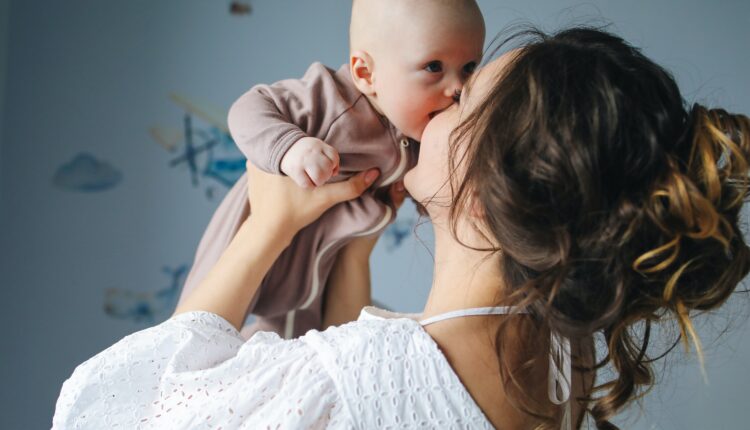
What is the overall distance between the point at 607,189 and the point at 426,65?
1.38 ft

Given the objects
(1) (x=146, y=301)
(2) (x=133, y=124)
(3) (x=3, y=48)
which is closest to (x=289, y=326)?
(1) (x=146, y=301)

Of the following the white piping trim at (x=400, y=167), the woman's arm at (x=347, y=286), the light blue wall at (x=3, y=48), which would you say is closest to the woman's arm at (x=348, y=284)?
the woman's arm at (x=347, y=286)

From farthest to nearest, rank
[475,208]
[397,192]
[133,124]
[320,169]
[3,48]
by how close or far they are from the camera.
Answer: [133,124] < [3,48] < [397,192] < [320,169] < [475,208]

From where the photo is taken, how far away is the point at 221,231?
1356mm

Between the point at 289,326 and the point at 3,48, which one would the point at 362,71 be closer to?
the point at 289,326

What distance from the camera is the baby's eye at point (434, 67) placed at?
3.59 feet

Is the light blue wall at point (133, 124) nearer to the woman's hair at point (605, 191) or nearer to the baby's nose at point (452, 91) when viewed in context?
the baby's nose at point (452, 91)

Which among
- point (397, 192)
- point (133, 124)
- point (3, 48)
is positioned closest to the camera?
point (397, 192)

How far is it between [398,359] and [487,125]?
0.28 m

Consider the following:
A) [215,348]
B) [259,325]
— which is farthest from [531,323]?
[259,325]

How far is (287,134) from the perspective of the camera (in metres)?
1.10

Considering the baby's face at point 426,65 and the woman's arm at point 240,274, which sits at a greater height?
the baby's face at point 426,65

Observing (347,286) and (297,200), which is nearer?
(297,200)

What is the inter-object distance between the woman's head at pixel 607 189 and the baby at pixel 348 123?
28 centimetres
